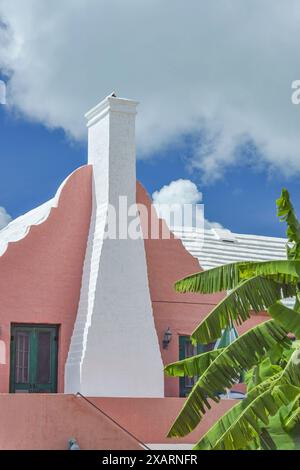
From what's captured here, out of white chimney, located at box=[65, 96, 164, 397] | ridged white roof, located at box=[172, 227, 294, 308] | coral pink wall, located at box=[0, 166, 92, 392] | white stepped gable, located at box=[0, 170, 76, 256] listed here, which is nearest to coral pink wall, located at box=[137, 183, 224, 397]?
white chimney, located at box=[65, 96, 164, 397]

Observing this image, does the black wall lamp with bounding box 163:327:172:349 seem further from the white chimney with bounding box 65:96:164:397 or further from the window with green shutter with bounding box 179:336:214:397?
the white chimney with bounding box 65:96:164:397

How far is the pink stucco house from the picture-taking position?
67.6 feet

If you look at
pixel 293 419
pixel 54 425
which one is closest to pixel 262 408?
pixel 293 419

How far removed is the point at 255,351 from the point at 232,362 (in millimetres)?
394

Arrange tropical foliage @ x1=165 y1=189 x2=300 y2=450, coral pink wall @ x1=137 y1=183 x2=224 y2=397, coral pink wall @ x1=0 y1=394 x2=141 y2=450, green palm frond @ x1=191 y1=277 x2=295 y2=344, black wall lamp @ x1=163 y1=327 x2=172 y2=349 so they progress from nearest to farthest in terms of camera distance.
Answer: tropical foliage @ x1=165 y1=189 x2=300 y2=450, green palm frond @ x1=191 y1=277 x2=295 y2=344, coral pink wall @ x1=0 y1=394 x2=141 y2=450, black wall lamp @ x1=163 y1=327 x2=172 y2=349, coral pink wall @ x1=137 y1=183 x2=224 y2=397

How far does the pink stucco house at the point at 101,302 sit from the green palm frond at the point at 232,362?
4.94 metres

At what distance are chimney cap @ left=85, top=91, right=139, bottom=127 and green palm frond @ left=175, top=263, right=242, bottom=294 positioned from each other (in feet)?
25.2

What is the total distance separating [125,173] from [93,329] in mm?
3675

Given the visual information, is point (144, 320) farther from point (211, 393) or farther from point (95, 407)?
point (211, 393)

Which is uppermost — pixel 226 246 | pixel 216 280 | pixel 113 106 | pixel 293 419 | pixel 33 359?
pixel 113 106

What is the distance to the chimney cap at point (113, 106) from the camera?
2173cm

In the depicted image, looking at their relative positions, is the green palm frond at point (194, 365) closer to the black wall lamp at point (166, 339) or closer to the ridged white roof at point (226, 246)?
the black wall lamp at point (166, 339)

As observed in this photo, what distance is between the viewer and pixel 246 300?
46.7ft

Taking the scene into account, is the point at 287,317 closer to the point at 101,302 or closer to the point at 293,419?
the point at 293,419
